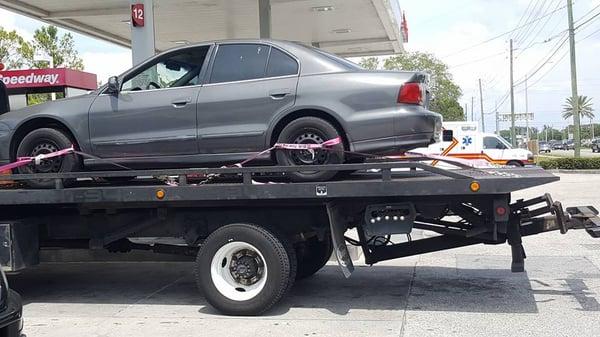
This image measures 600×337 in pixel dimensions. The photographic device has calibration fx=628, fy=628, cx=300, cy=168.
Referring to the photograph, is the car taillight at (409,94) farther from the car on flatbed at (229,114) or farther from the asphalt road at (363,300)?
the asphalt road at (363,300)

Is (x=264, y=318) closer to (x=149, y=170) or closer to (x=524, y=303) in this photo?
(x=149, y=170)

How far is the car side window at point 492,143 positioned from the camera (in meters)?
26.3

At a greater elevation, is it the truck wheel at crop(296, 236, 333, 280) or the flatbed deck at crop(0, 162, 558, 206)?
the flatbed deck at crop(0, 162, 558, 206)

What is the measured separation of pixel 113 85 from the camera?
6.56m

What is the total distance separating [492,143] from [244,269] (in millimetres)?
22107

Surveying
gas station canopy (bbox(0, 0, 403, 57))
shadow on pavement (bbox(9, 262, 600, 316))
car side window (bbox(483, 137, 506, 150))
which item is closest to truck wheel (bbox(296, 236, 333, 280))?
shadow on pavement (bbox(9, 262, 600, 316))

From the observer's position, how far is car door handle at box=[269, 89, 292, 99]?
6.11m

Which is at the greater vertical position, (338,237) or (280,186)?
(280,186)

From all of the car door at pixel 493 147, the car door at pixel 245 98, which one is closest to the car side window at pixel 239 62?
the car door at pixel 245 98

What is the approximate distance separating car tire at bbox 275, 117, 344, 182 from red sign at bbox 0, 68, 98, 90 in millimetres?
12935

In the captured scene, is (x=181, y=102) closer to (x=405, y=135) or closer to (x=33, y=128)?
(x=33, y=128)

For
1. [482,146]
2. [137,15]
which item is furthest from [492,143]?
[137,15]

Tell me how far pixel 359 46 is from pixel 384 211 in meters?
17.7

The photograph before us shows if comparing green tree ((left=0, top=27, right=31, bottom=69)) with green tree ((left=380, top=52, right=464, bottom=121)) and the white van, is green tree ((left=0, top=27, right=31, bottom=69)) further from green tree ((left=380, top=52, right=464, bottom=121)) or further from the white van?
green tree ((left=380, top=52, right=464, bottom=121))
